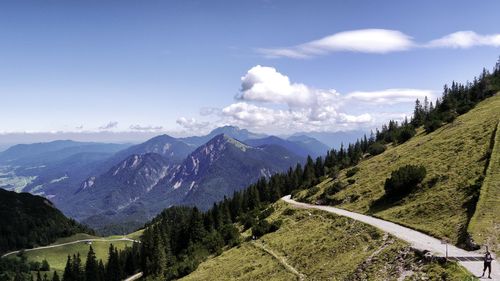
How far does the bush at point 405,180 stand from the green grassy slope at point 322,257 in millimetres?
12072

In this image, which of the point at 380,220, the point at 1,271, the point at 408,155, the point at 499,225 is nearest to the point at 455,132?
the point at 408,155

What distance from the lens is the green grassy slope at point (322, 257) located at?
141 feet

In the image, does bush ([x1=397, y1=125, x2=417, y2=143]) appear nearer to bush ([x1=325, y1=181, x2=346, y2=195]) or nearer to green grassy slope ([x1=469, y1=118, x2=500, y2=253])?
bush ([x1=325, y1=181, x2=346, y2=195])

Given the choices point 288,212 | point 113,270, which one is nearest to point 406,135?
point 288,212

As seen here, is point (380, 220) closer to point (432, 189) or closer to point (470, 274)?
point (432, 189)

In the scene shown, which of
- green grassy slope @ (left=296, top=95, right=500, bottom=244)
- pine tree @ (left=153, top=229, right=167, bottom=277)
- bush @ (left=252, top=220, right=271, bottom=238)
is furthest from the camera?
pine tree @ (left=153, top=229, right=167, bottom=277)

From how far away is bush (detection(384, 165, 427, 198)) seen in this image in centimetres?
7025

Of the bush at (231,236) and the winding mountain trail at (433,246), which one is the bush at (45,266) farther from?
the winding mountain trail at (433,246)

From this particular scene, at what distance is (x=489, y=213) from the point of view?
48.0 meters

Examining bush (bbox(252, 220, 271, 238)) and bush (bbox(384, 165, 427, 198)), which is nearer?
bush (bbox(384, 165, 427, 198))

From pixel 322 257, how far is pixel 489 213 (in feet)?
70.9

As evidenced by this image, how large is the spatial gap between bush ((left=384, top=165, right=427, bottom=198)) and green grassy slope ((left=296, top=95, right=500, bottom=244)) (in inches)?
60.5

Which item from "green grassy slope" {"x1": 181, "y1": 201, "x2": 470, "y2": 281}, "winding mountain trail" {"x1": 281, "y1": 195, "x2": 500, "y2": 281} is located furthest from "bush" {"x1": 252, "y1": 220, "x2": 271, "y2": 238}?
"winding mountain trail" {"x1": 281, "y1": 195, "x2": 500, "y2": 281}

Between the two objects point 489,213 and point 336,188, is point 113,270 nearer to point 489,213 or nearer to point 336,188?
point 336,188
